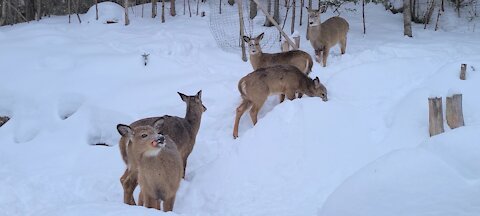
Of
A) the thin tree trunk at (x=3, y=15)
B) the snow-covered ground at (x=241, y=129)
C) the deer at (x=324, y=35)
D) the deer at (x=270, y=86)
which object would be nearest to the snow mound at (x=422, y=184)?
the snow-covered ground at (x=241, y=129)

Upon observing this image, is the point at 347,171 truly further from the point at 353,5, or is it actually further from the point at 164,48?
the point at 353,5

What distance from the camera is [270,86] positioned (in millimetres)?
9797

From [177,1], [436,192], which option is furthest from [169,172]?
[177,1]

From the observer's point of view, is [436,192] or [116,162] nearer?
[436,192]

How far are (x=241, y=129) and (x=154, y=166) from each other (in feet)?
10.3

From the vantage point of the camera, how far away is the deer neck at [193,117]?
873 cm

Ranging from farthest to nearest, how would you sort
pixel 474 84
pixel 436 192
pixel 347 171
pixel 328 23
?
1. pixel 328 23
2. pixel 474 84
3. pixel 347 171
4. pixel 436 192

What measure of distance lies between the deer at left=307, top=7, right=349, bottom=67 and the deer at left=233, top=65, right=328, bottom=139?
6.68 feet

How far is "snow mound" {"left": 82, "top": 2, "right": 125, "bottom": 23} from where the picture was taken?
15172 millimetres

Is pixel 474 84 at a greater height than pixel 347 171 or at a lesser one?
greater

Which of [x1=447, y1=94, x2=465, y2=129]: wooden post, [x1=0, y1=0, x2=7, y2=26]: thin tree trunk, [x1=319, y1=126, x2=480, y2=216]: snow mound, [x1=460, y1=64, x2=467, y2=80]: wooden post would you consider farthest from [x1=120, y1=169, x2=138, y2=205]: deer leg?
[x1=0, y1=0, x2=7, y2=26]: thin tree trunk

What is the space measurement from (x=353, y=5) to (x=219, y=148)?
30.7 ft

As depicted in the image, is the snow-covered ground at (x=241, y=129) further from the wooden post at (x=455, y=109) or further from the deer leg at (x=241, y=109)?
the wooden post at (x=455, y=109)

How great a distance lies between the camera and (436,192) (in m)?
4.62
